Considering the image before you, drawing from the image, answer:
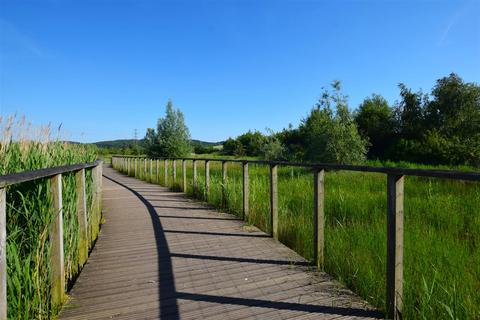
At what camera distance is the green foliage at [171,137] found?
104 ft

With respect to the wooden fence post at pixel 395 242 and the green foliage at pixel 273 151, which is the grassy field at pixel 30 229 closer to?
the wooden fence post at pixel 395 242

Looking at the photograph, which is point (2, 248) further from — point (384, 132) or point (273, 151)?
point (384, 132)

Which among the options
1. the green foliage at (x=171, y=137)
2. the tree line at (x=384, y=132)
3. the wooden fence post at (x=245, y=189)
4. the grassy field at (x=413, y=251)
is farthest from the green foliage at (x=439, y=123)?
the wooden fence post at (x=245, y=189)

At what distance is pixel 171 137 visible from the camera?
31.8 m

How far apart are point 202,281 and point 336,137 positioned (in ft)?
56.6

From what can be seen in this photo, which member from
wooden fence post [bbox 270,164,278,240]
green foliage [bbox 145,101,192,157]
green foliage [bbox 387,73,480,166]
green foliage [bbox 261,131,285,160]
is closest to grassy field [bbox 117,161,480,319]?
wooden fence post [bbox 270,164,278,240]

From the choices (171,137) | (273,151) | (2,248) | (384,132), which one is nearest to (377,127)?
(384,132)

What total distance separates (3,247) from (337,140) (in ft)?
61.9

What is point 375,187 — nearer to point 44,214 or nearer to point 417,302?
point 417,302

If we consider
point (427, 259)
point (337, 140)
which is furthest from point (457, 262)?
point (337, 140)

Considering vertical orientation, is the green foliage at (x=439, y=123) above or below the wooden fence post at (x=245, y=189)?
above

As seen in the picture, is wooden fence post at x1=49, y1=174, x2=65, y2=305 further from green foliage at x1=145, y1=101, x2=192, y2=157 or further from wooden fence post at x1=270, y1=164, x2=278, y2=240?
green foliage at x1=145, y1=101, x2=192, y2=157

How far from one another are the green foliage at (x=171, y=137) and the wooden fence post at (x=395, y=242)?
98.3ft

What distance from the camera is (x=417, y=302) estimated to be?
2781 millimetres
